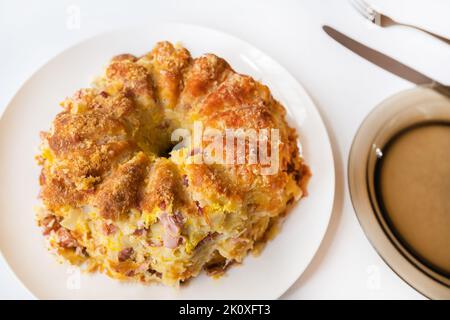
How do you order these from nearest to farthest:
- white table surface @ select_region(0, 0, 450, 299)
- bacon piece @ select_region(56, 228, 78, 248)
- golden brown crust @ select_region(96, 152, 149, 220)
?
1. golden brown crust @ select_region(96, 152, 149, 220)
2. bacon piece @ select_region(56, 228, 78, 248)
3. white table surface @ select_region(0, 0, 450, 299)

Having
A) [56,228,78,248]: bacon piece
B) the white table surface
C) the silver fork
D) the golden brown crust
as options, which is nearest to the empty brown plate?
the white table surface

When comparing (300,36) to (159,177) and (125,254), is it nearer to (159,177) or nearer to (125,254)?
(159,177)

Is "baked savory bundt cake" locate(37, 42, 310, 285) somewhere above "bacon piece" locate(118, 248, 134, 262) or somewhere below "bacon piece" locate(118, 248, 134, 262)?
above

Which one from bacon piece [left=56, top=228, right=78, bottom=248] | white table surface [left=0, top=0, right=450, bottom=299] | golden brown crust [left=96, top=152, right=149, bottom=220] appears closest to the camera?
golden brown crust [left=96, top=152, right=149, bottom=220]

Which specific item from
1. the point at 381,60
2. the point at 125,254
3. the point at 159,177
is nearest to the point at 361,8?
the point at 381,60

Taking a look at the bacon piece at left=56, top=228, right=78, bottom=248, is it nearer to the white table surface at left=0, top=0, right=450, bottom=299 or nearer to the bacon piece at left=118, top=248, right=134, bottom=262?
the bacon piece at left=118, top=248, right=134, bottom=262
